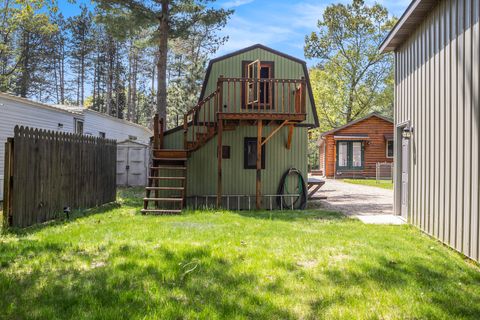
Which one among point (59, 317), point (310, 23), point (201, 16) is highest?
point (310, 23)

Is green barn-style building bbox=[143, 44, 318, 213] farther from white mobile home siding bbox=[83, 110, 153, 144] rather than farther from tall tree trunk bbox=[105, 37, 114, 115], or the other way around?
tall tree trunk bbox=[105, 37, 114, 115]

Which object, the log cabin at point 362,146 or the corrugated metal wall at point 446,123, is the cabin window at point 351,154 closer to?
the log cabin at point 362,146

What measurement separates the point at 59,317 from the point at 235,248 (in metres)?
2.50

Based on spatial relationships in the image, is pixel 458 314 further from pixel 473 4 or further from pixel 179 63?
pixel 179 63

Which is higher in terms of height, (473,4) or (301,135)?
(473,4)

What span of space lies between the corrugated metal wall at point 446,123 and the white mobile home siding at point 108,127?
49.2 feet

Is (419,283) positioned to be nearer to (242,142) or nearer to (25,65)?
(242,142)

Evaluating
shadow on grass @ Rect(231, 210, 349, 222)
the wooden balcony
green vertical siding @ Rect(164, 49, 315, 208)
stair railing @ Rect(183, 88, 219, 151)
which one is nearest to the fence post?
stair railing @ Rect(183, 88, 219, 151)

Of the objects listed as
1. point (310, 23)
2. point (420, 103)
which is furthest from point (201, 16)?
point (310, 23)

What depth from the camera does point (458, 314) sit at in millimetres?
3047

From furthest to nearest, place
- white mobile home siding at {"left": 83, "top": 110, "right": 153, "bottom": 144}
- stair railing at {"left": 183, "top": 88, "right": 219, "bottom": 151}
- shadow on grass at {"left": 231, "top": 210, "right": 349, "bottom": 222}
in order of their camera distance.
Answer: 1. white mobile home siding at {"left": 83, "top": 110, "right": 153, "bottom": 144}
2. stair railing at {"left": 183, "top": 88, "right": 219, "bottom": 151}
3. shadow on grass at {"left": 231, "top": 210, "right": 349, "bottom": 222}

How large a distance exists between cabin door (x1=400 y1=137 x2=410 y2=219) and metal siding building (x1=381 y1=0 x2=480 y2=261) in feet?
0.07

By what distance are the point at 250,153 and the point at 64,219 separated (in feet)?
18.5

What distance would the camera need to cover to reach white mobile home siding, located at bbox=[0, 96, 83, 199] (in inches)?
473
